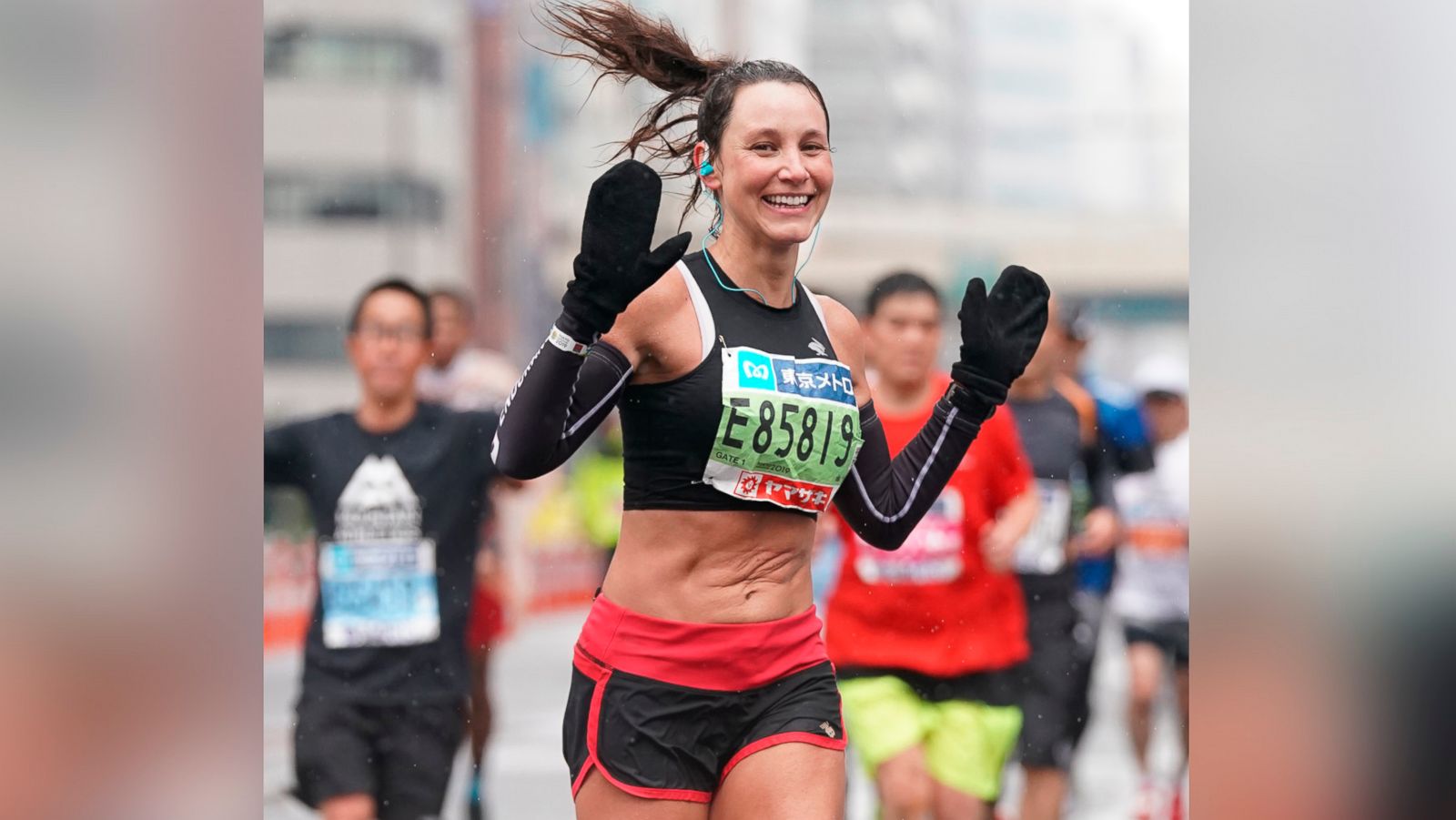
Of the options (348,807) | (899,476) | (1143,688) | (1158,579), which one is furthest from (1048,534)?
(899,476)

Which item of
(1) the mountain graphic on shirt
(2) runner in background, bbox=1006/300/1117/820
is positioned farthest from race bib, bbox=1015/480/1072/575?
(1) the mountain graphic on shirt

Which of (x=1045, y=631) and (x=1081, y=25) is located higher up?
(x=1081, y=25)

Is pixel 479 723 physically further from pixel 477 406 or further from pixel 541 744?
pixel 477 406

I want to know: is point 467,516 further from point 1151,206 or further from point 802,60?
point 1151,206

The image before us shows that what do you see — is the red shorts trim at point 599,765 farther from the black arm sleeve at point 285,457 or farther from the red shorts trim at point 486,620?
the red shorts trim at point 486,620

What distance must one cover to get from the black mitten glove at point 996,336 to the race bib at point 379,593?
2.61 m

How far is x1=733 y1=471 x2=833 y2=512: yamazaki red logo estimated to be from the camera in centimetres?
263

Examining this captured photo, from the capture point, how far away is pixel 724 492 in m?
2.63

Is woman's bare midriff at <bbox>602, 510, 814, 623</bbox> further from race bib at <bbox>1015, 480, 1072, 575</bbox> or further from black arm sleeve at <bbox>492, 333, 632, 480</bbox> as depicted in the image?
race bib at <bbox>1015, 480, 1072, 575</bbox>

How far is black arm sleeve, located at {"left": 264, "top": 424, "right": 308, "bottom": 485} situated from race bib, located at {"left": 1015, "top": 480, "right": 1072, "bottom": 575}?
2.45m
